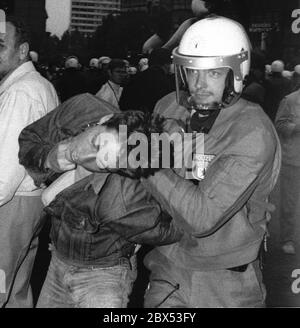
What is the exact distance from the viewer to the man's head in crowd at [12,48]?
3322 millimetres

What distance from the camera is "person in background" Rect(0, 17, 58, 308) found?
2998 mm

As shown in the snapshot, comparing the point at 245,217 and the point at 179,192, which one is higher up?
the point at 179,192

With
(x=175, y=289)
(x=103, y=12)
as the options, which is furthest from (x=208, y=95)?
(x=103, y=12)

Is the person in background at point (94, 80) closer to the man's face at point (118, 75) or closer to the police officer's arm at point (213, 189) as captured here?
the man's face at point (118, 75)

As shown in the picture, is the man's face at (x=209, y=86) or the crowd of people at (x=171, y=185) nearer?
the crowd of people at (x=171, y=185)

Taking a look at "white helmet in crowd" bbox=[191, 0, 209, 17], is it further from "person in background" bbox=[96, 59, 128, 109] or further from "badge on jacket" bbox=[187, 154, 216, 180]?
"badge on jacket" bbox=[187, 154, 216, 180]

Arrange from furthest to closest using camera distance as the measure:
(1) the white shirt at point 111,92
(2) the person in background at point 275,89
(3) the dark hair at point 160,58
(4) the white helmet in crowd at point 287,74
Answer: (4) the white helmet in crowd at point 287,74 → (2) the person in background at point 275,89 → (1) the white shirt at point 111,92 → (3) the dark hair at point 160,58

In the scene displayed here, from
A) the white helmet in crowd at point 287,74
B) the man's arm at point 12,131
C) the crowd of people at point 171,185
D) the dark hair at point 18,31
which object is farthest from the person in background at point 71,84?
the crowd of people at point 171,185

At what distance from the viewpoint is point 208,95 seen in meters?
2.45

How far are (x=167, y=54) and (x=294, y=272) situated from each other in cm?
236

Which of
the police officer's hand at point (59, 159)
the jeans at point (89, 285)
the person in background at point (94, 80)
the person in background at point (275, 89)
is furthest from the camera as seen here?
the person in background at point (94, 80)

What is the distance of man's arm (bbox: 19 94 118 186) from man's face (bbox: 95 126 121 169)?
1.20ft

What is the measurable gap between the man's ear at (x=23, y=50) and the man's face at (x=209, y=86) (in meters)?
1.23

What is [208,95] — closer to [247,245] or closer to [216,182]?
[216,182]
